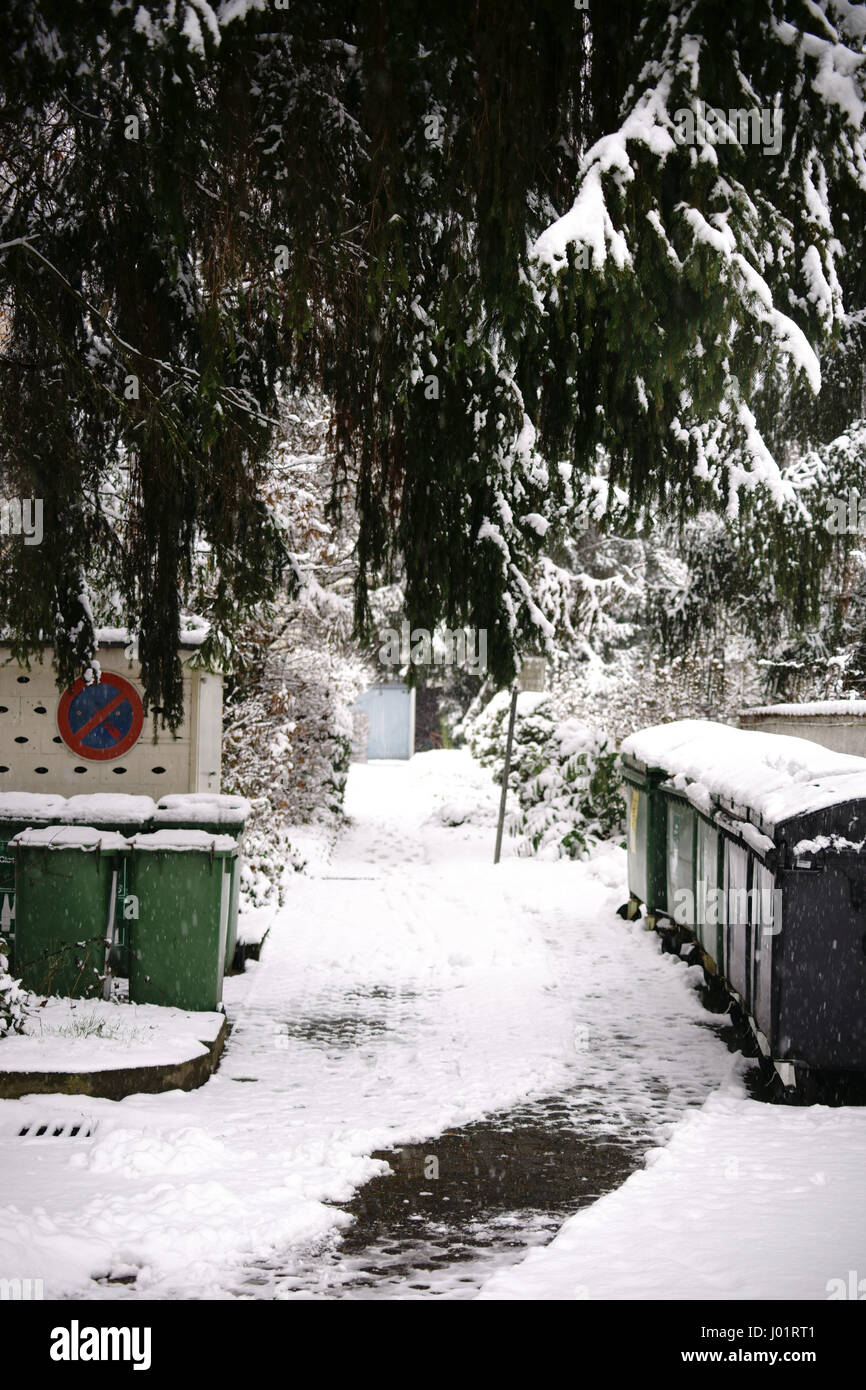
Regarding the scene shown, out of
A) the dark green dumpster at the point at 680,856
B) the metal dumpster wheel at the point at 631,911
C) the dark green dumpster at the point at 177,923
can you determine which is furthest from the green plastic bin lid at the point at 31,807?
the metal dumpster wheel at the point at 631,911

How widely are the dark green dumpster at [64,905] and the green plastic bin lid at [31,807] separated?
398mm

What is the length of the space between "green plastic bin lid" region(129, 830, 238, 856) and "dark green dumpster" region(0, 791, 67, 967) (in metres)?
0.68

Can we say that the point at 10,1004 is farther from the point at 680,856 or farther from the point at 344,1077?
the point at 680,856

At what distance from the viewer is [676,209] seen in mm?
4055

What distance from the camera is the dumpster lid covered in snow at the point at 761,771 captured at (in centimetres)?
634

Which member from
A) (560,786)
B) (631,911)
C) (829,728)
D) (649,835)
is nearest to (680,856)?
(649,835)

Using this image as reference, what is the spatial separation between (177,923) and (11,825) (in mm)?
1306

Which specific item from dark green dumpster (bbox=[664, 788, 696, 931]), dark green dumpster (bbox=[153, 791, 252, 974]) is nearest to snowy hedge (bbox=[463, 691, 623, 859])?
dark green dumpster (bbox=[664, 788, 696, 931])

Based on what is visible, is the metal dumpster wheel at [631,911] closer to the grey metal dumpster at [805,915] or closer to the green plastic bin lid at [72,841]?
the grey metal dumpster at [805,915]

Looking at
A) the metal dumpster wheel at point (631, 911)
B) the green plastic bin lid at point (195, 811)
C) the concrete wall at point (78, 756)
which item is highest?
the concrete wall at point (78, 756)

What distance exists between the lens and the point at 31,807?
7.57 meters

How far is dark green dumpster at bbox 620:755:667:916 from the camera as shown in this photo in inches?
405

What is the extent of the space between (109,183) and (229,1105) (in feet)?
14.1
